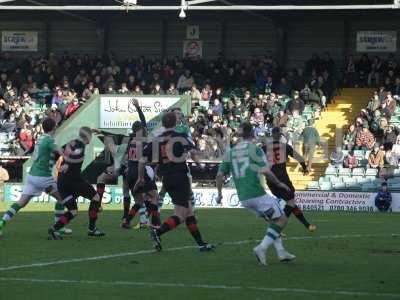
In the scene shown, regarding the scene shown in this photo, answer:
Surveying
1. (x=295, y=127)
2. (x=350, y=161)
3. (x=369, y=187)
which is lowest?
(x=369, y=187)

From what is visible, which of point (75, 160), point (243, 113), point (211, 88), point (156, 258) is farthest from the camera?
point (211, 88)

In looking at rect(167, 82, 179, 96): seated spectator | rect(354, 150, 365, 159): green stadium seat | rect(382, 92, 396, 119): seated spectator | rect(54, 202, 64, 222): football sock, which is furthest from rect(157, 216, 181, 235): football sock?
rect(167, 82, 179, 96): seated spectator

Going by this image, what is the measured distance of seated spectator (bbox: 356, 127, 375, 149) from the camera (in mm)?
34906

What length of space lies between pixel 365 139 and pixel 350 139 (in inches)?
29.9

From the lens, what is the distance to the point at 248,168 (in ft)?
46.0

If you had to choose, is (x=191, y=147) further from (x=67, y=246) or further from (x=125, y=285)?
(x=125, y=285)

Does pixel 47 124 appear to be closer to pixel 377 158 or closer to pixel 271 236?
pixel 271 236

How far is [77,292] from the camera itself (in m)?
11.2

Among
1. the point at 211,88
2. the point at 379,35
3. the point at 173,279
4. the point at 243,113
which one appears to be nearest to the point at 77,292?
the point at 173,279

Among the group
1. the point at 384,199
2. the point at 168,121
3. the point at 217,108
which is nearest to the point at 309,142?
the point at 384,199

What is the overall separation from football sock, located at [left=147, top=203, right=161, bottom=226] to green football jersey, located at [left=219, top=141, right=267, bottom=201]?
2815mm

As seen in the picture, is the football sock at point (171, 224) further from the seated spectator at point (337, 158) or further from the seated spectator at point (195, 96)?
the seated spectator at point (195, 96)

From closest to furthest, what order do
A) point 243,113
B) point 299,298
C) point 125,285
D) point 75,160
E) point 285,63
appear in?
point 299,298 → point 125,285 → point 75,160 → point 243,113 → point 285,63

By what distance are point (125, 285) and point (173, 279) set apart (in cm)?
80
